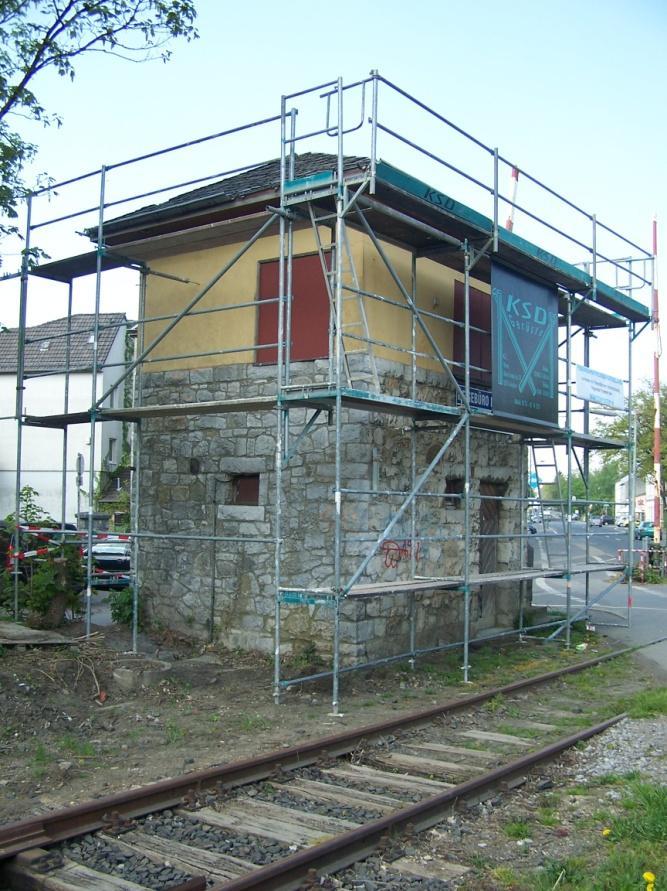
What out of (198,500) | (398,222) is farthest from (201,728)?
(398,222)

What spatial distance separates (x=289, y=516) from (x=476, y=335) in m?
4.46

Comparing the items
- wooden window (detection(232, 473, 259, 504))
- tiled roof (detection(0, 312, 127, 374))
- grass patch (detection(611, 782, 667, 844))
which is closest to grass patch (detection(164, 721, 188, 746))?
grass patch (detection(611, 782, 667, 844))

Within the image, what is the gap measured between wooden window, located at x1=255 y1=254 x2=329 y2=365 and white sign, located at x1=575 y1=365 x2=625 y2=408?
15.6ft

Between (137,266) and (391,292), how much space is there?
12.6ft

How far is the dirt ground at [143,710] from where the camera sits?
6793 mm

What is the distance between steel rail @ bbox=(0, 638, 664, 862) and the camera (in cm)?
530

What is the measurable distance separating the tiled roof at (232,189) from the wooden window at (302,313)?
45.4 inches

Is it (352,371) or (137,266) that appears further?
(137,266)

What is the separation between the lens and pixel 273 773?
671 centimetres

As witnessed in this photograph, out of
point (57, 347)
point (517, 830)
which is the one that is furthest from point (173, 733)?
point (57, 347)

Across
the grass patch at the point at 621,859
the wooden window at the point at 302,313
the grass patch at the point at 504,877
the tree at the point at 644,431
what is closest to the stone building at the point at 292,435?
the wooden window at the point at 302,313

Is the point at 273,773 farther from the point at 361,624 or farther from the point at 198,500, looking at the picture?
the point at 198,500

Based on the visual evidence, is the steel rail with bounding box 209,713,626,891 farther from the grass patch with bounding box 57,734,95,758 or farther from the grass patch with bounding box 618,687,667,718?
the grass patch with bounding box 57,734,95,758

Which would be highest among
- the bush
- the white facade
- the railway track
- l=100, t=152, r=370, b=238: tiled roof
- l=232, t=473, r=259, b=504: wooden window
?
l=100, t=152, r=370, b=238: tiled roof
